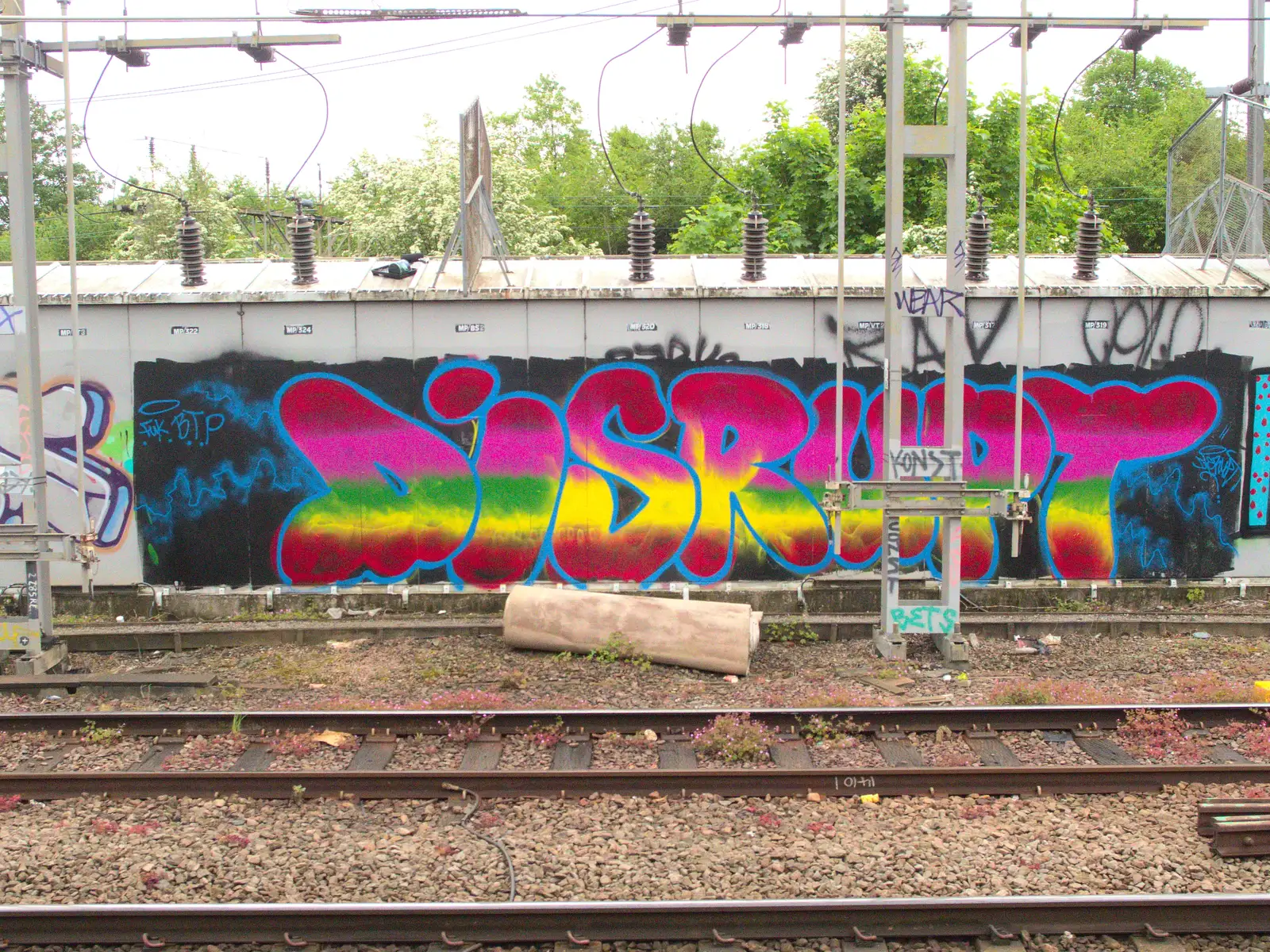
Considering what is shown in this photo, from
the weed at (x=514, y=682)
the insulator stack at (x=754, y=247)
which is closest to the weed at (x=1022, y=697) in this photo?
the weed at (x=514, y=682)

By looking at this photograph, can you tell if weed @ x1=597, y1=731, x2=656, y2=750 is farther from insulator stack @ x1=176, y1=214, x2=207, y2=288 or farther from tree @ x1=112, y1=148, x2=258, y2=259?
tree @ x1=112, y1=148, x2=258, y2=259

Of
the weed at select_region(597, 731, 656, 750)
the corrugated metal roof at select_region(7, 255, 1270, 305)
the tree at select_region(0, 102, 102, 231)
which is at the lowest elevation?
the weed at select_region(597, 731, 656, 750)

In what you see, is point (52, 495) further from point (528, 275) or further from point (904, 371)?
point (904, 371)

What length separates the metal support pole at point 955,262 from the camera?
952 cm

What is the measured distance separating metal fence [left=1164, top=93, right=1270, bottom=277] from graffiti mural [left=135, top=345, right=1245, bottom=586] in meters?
1.82

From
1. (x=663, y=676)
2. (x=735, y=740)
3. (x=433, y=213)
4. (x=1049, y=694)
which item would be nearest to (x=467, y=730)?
(x=735, y=740)

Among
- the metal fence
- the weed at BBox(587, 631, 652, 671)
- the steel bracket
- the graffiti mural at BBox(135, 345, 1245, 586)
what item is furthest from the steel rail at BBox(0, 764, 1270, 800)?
the metal fence

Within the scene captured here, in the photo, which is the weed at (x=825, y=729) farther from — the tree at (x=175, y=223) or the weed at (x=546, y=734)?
the tree at (x=175, y=223)

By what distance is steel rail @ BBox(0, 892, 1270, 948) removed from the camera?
17.0ft

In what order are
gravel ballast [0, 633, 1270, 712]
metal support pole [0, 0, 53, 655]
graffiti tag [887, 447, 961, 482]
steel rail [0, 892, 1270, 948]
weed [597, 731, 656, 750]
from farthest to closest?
graffiti tag [887, 447, 961, 482] < metal support pole [0, 0, 53, 655] < gravel ballast [0, 633, 1270, 712] < weed [597, 731, 656, 750] < steel rail [0, 892, 1270, 948]

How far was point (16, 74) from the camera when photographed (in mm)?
9594

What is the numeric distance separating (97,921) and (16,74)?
7572 millimetres

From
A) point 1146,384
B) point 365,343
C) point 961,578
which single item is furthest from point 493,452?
point 1146,384

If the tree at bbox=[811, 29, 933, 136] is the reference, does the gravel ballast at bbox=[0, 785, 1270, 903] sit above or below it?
below
